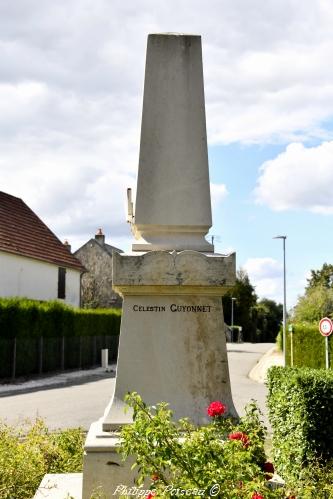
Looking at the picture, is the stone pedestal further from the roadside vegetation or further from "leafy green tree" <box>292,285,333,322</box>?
the roadside vegetation

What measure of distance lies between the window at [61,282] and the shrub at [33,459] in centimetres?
2599

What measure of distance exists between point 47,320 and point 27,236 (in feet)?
24.9

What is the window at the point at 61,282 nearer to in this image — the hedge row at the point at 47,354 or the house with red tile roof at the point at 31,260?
the house with red tile roof at the point at 31,260

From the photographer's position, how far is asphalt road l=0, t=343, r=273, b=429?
1297 centimetres

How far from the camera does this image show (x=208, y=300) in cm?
526

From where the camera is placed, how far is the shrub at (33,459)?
5.38 meters

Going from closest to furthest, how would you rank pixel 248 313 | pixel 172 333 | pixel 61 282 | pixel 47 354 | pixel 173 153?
pixel 172 333 → pixel 173 153 → pixel 47 354 → pixel 61 282 → pixel 248 313

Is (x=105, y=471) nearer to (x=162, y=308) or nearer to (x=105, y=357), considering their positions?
(x=162, y=308)

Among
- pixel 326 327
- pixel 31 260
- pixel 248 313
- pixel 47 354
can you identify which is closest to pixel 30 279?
pixel 31 260

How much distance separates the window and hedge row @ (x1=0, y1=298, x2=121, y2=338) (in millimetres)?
3107

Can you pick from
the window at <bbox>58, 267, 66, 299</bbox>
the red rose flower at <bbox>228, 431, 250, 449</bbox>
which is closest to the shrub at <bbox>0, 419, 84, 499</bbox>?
the red rose flower at <bbox>228, 431, 250, 449</bbox>

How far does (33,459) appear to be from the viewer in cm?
603

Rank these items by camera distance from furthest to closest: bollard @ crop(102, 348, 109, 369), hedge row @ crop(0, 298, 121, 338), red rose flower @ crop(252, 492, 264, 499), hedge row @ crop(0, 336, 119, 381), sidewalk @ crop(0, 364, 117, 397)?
bollard @ crop(102, 348, 109, 369)
hedge row @ crop(0, 298, 121, 338)
hedge row @ crop(0, 336, 119, 381)
sidewalk @ crop(0, 364, 117, 397)
red rose flower @ crop(252, 492, 264, 499)

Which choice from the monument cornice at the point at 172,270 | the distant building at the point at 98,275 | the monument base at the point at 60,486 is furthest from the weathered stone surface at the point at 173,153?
the distant building at the point at 98,275
